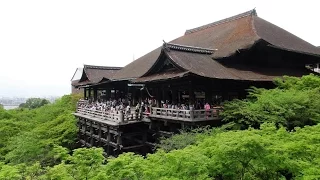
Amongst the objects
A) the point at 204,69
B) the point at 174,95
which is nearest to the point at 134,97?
the point at 174,95

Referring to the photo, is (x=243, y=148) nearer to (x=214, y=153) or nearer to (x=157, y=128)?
(x=214, y=153)

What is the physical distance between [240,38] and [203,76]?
27.4 ft

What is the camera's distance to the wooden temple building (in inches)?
659

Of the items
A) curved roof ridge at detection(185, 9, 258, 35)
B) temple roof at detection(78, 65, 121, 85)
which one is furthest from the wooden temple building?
temple roof at detection(78, 65, 121, 85)

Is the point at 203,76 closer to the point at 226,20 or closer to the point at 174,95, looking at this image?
the point at 174,95

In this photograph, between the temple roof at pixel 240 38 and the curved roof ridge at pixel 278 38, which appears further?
the curved roof ridge at pixel 278 38

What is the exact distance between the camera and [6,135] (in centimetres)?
2445

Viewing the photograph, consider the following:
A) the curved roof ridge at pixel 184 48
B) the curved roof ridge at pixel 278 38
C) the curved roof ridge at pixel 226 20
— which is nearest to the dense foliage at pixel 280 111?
the curved roof ridge at pixel 184 48

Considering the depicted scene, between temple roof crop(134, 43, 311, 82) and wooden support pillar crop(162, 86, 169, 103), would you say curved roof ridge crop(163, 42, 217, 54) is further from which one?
wooden support pillar crop(162, 86, 169, 103)

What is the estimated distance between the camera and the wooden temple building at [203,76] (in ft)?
55.0

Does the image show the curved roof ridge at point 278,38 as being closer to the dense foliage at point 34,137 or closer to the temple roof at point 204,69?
the temple roof at point 204,69

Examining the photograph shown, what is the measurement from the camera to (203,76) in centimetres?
1552

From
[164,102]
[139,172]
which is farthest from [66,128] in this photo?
[139,172]

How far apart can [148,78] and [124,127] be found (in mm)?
3809
